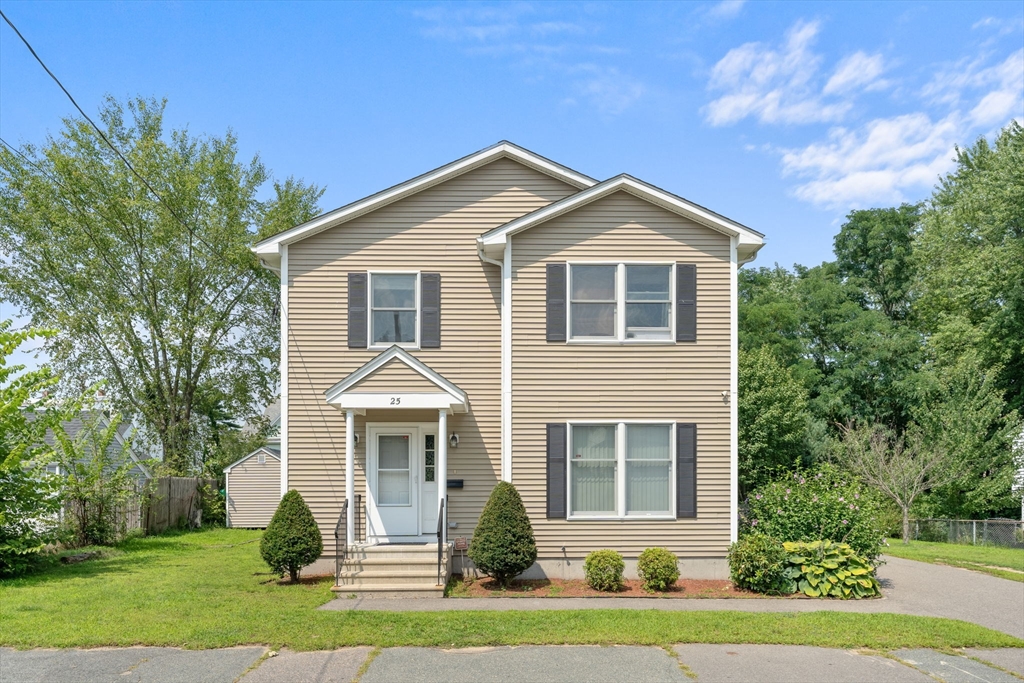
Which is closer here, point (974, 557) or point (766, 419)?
point (974, 557)

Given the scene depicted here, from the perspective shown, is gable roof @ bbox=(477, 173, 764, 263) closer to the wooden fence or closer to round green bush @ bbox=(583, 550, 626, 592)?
round green bush @ bbox=(583, 550, 626, 592)

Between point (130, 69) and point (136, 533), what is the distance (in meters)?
12.5

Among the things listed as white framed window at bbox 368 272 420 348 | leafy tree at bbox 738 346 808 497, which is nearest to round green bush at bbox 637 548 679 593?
white framed window at bbox 368 272 420 348

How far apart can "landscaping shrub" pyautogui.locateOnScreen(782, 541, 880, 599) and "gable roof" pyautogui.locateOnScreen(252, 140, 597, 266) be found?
736 cm

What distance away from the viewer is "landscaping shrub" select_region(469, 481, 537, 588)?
40.2ft

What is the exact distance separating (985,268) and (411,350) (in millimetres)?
23790

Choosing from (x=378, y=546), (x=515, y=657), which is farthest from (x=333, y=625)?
(x=378, y=546)

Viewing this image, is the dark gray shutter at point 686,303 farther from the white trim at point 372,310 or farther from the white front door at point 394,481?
the white front door at point 394,481

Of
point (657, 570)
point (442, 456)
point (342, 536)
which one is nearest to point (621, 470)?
point (657, 570)

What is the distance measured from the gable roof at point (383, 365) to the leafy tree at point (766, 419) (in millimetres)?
16529

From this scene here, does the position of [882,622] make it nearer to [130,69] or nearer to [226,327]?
[130,69]

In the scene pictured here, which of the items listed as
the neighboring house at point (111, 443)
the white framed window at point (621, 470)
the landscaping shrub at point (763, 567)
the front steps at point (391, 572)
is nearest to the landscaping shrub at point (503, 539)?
the front steps at point (391, 572)

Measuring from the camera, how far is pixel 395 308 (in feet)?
46.6

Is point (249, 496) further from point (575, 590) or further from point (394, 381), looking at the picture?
point (575, 590)
